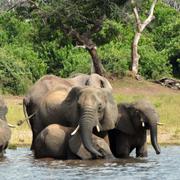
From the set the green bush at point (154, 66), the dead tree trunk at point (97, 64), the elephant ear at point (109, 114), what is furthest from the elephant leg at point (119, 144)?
the green bush at point (154, 66)

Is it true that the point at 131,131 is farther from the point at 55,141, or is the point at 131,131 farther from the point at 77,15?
the point at 77,15

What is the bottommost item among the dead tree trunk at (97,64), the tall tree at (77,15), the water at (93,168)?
the water at (93,168)

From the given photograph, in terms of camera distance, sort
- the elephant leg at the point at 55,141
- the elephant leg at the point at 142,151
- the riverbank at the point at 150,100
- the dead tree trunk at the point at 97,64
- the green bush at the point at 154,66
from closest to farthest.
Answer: the elephant leg at the point at 55,141, the elephant leg at the point at 142,151, the riverbank at the point at 150,100, the dead tree trunk at the point at 97,64, the green bush at the point at 154,66

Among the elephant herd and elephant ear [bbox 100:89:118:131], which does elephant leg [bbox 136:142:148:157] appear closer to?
the elephant herd

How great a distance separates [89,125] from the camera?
60.4 ft

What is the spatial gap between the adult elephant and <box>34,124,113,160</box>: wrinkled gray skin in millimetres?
249

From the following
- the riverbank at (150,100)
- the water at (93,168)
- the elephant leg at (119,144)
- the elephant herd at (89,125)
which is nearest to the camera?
the water at (93,168)

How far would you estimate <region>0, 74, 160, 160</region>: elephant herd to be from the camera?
1875 cm

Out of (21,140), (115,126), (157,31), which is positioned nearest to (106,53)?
(157,31)

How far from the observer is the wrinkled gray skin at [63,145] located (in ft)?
62.0

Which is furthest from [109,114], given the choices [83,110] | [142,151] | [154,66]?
[154,66]

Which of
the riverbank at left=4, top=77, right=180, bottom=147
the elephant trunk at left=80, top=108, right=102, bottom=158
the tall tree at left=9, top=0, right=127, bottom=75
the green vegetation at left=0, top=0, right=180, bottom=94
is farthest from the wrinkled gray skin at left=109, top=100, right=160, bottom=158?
the tall tree at left=9, top=0, right=127, bottom=75

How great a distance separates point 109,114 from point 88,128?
1121 millimetres

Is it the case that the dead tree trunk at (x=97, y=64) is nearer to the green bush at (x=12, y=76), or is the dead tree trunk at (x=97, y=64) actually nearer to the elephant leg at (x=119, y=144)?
the green bush at (x=12, y=76)
